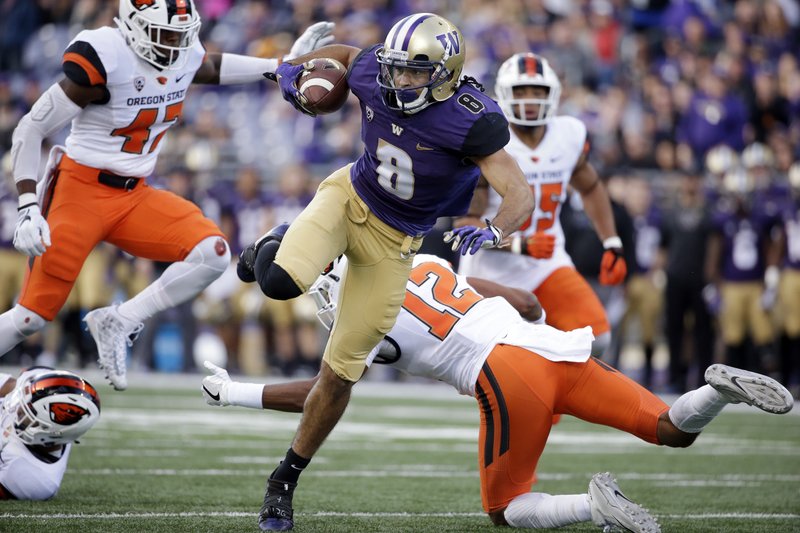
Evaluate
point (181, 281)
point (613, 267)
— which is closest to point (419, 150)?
point (181, 281)

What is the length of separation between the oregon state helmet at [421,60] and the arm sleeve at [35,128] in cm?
177

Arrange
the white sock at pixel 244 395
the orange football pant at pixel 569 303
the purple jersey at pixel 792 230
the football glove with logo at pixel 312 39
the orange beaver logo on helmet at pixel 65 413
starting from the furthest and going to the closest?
the purple jersey at pixel 792 230 < the orange football pant at pixel 569 303 < the football glove with logo at pixel 312 39 < the orange beaver logo on helmet at pixel 65 413 < the white sock at pixel 244 395

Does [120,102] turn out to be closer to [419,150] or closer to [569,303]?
[419,150]

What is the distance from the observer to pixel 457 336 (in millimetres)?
4691

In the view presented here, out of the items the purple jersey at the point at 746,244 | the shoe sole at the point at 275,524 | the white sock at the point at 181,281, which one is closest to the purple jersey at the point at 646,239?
the purple jersey at the point at 746,244

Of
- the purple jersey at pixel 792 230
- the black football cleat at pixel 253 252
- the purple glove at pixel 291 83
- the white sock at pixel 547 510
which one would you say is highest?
the purple glove at pixel 291 83

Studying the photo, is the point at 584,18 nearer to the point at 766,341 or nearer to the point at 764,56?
the point at 764,56

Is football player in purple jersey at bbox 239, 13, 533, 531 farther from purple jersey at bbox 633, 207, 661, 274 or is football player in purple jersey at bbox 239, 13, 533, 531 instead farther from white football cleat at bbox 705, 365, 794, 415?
purple jersey at bbox 633, 207, 661, 274

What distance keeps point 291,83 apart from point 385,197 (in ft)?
2.12

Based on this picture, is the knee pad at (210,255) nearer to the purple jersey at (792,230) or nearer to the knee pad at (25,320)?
the knee pad at (25,320)

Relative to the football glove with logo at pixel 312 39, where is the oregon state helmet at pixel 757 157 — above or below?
below

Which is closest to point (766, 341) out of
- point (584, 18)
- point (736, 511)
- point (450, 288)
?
point (584, 18)

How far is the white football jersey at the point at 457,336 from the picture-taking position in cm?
466

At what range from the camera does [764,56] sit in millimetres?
12828
